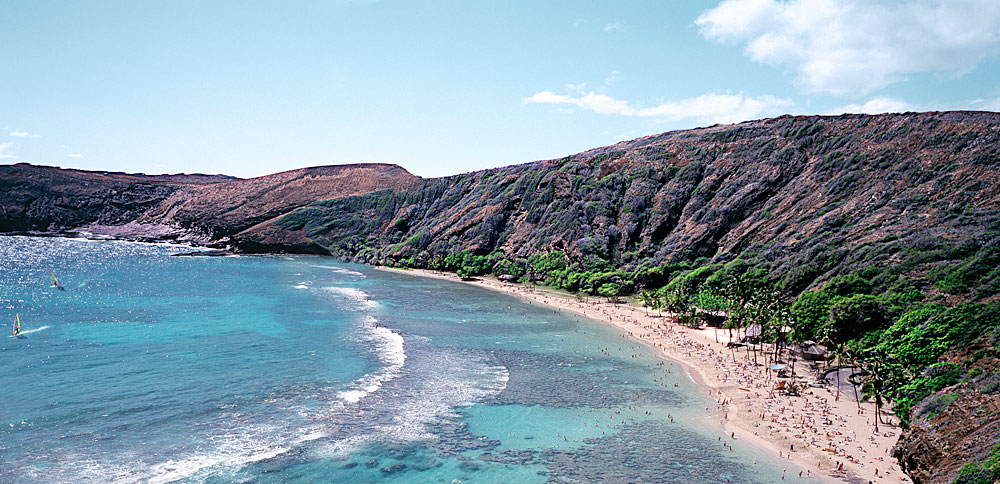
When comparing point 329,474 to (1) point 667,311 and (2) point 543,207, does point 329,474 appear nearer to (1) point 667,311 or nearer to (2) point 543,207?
(1) point 667,311

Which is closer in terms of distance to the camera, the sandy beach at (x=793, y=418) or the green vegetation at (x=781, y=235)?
the sandy beach at (x=793, y=418)

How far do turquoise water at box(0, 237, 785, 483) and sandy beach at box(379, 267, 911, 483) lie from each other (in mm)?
2253

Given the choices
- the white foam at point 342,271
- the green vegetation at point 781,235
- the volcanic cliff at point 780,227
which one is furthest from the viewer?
the white foam at point 342,271

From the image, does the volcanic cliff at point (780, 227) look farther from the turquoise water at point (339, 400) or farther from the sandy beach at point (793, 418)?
the turquoise water at point (339, 400)

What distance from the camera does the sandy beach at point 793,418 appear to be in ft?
99.6

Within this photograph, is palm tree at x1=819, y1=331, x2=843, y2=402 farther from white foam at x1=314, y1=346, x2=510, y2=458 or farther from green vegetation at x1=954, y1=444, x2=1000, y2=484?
white foam at x1=314, y1=346, x2=510, y2=458

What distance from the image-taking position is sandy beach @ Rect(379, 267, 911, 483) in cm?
3036

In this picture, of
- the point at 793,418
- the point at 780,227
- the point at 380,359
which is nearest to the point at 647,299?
the point at 780,227

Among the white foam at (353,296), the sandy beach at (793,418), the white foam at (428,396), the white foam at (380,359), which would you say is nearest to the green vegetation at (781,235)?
the sandy beach at (793,418)

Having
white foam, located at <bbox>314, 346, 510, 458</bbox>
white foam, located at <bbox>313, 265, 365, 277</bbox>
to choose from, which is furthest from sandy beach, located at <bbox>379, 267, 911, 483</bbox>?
white foam, located at <bbox>313, 265, 365, 277</bbox>

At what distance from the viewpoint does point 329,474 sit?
28203 millimetres

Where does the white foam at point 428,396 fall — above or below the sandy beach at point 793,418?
below

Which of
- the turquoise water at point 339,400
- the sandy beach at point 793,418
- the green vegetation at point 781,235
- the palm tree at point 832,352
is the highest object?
the green vegetation at point 781,235

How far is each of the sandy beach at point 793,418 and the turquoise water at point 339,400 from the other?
88.7 inches
